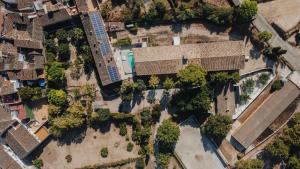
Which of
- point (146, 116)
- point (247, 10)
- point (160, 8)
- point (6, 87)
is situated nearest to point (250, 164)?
point (146, 116)

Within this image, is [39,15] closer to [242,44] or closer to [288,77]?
[242,44]

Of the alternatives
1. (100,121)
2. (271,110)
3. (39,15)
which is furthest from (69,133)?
(271,110)

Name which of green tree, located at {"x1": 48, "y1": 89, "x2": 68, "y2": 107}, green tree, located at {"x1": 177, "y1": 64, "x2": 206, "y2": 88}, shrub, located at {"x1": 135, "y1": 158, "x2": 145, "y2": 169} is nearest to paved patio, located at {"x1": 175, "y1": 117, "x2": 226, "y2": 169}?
shrub, located at {"x1": 135, "y1": 158, "x2": 145, "y2": 169}

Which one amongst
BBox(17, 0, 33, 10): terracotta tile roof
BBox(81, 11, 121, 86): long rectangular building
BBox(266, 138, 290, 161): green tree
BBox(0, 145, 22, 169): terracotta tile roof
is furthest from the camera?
BBox(0, 145, 22, 169): terracotta tile roof

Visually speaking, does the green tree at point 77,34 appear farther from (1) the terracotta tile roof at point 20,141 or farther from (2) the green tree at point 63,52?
(1) the terracotta tile roof at point 20,141

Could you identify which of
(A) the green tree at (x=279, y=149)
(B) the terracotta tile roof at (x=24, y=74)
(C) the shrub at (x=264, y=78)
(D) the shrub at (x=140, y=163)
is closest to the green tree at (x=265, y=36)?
(C) the shrub at (x=264, y=78)

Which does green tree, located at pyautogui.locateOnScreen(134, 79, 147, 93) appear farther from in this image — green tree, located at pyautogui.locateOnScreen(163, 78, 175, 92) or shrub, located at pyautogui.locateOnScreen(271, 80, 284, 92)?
shrub, located at pyautogui.locateOnScreen(271, 80, 284, 92)

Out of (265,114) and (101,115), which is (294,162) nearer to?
(265,114)
